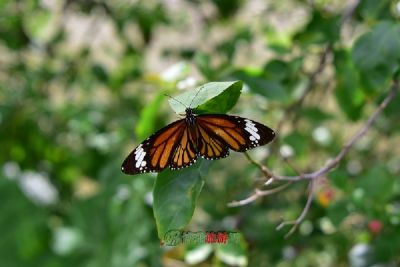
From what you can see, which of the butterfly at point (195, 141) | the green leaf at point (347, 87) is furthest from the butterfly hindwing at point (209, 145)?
the green leaf at point (347, 87)

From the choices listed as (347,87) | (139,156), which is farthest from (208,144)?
(347,87)

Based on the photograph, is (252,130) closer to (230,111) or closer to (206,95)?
(206,95)

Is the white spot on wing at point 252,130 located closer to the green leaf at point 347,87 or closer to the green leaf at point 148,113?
the green leaf at point 148,113

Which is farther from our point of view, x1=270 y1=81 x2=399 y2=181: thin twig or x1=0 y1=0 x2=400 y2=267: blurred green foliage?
x1=0 y1=0 x2=400 y2=267: blurred green foliage

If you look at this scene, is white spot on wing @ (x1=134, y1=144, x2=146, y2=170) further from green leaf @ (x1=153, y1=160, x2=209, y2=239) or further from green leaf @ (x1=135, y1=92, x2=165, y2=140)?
green leaf @ (x1=135, y1=92, x2=165, y2=140)


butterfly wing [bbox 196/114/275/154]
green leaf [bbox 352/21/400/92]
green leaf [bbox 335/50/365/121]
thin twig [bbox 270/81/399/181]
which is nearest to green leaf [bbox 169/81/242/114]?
butterfly wing [bbox 196/114/275/154]

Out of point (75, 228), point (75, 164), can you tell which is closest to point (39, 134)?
point (75, 164)

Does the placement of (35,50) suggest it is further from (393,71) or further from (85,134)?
(393,71)
